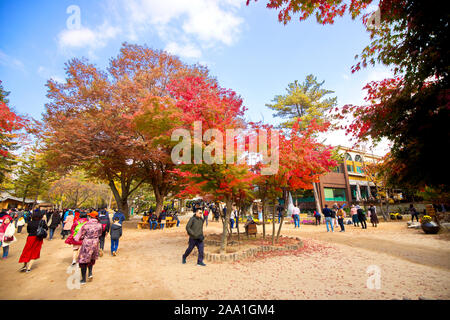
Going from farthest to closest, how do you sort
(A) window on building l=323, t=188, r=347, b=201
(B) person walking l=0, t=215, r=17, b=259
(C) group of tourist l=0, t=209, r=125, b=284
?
(A) window on building l=323, t=188, r=347, b=201 → (B) person walking l=0, t=215, r=17, b=259 → (C) group of tourist l=0, t=209, r=125, b=284

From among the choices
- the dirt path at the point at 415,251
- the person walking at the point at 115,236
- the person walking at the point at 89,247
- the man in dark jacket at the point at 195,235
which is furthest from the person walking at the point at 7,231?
the dirt path at the point at 415,251

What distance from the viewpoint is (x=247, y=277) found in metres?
5.09

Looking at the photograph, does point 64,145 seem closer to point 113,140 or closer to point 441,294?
point 113,140

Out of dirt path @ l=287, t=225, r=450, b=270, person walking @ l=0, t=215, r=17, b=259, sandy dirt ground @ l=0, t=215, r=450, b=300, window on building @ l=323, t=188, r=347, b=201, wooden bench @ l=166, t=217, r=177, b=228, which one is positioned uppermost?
window on building @ l=323, t=188, r=347, b=201

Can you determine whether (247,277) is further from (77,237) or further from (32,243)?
(32,243)

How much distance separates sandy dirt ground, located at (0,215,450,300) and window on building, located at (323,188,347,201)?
87.3 feet

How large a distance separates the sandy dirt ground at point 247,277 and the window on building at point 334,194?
26610 millimetres

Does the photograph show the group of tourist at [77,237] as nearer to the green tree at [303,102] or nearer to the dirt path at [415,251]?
the dirt path at [415,251]

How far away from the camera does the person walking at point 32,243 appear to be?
5662 millimetres

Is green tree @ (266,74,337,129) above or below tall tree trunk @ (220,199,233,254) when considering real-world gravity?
above

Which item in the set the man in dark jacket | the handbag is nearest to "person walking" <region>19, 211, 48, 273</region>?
the handbag

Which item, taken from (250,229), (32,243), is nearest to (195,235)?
(32,243)

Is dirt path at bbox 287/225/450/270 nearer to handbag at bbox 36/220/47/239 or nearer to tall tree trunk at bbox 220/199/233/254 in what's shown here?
tall tree trunk at bbox 220/199/233/254

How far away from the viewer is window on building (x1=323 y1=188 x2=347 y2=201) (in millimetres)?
32906
